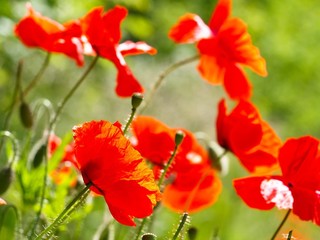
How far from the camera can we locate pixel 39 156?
1296 millimetres

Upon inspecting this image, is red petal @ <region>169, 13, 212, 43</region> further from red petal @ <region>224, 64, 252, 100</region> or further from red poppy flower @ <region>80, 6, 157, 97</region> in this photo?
red poppy flower @ <region>80, 6, 157, 97</region>

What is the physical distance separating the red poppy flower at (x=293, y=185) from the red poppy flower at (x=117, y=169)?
0.60ft

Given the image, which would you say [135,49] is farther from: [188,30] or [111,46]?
[188,30]

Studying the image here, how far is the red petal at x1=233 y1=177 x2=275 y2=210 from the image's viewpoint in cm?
110

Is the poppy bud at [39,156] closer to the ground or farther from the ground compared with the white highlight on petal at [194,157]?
closer to the ground

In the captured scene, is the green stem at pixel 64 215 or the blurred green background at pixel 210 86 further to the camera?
the blurred green background at pixel 210 86

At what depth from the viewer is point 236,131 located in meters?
1.29

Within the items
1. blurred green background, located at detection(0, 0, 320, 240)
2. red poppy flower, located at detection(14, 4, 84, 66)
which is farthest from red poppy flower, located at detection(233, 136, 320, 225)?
blurred green background, located at detection(0, 0, 320, 240)

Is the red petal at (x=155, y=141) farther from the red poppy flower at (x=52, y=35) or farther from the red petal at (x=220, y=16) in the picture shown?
the red petal at (x=220, y=16)

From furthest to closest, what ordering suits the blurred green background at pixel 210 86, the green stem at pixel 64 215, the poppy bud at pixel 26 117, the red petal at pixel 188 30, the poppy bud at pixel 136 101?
the blurred green background at pixel 210 86 → the red petal at pixel 188 30 → the poppy bud at pixel 26 117 → the poppy bud at pixel 136 101 → the green stem at pixel 64 215

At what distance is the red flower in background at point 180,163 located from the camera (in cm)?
129

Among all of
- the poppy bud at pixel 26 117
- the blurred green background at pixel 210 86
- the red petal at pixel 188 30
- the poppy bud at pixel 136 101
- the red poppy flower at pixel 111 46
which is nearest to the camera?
the poppy bud at pixel 136 101

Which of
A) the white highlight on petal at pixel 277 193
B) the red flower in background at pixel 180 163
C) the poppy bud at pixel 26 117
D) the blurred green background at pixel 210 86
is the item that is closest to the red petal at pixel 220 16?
the red flower in background at pixel 180 163

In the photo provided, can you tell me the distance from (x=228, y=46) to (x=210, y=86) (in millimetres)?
5776
